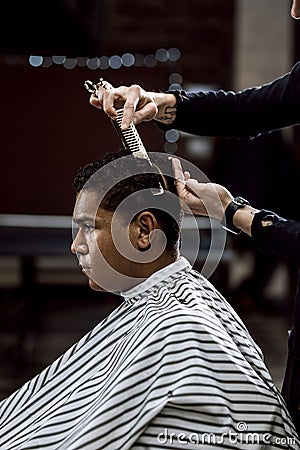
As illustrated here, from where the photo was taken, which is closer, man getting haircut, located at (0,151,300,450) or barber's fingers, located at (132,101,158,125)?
man getting haircut, located at (0,151,300,450)

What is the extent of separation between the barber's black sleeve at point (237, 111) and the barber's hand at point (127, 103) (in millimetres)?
115

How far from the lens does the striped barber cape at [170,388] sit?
125 centimetres

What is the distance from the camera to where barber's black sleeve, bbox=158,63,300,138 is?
157cm

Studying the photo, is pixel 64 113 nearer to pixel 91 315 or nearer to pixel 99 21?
pixel 99 21

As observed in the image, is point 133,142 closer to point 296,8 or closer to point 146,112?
point 146,112

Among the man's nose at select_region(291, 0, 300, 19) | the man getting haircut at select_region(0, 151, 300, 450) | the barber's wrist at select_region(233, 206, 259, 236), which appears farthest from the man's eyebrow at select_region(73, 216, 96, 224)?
the man's nose at select_region(291, 0, 300, 19)

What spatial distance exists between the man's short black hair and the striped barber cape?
0.30 ft

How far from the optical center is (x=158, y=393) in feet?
4.10

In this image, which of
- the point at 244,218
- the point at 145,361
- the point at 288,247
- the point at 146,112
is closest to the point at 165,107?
the point at 146,112

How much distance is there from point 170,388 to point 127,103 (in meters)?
0.54

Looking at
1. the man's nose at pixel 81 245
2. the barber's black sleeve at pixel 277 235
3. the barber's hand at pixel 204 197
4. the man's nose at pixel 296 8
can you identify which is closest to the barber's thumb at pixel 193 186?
the barber's hand at pixel 204 197

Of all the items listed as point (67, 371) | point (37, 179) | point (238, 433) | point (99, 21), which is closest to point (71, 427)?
point (67, 371)

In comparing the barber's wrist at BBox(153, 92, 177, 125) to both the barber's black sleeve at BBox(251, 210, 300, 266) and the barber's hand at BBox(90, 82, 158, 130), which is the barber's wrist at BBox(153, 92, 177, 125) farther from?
the barber's black sleeve at BBox(251, 210, 300, 266)

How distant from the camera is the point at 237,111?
161 cm
